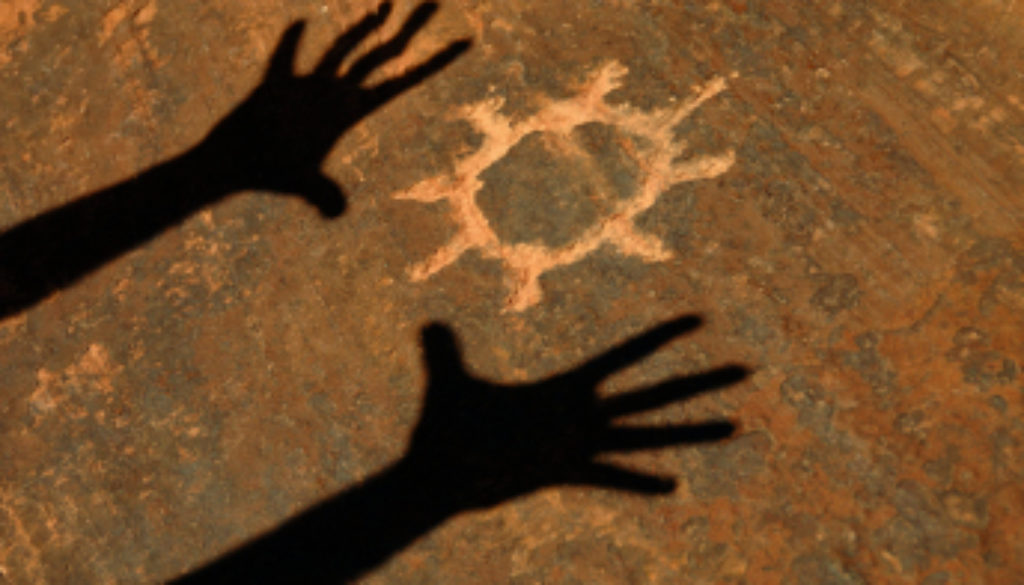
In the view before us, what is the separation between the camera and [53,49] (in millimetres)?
2705

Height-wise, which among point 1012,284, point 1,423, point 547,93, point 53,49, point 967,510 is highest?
point 53,49

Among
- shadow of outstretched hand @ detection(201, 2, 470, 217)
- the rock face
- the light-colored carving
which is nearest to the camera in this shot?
the rock face

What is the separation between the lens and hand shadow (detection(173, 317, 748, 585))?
6.42ft

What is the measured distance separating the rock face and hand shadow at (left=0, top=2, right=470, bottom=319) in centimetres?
3

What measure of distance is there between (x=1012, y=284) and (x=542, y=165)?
1.47 metres

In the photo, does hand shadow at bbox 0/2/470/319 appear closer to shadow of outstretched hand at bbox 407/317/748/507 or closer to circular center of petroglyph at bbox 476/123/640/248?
circular center of petroglyph at bbox 476/123/640/248

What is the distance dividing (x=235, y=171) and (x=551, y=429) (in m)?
1.47

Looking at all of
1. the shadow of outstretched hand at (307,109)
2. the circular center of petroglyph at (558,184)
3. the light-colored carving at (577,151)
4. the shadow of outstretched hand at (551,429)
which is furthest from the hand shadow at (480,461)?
the shadow of outstretched hand at (307,109)

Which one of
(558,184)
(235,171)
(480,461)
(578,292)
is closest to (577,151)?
(558,184)

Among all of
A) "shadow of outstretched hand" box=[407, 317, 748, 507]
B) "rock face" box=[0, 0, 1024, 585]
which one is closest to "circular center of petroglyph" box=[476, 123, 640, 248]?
"rock face" box=[0, 0, 1024, 585]

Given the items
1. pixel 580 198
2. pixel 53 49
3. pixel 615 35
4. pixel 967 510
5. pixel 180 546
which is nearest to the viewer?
pixel 967 510

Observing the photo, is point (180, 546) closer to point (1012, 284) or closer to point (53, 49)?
point (53, 49)

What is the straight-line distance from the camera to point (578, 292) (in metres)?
2.15

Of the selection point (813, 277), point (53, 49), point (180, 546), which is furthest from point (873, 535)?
point (53, 49)
